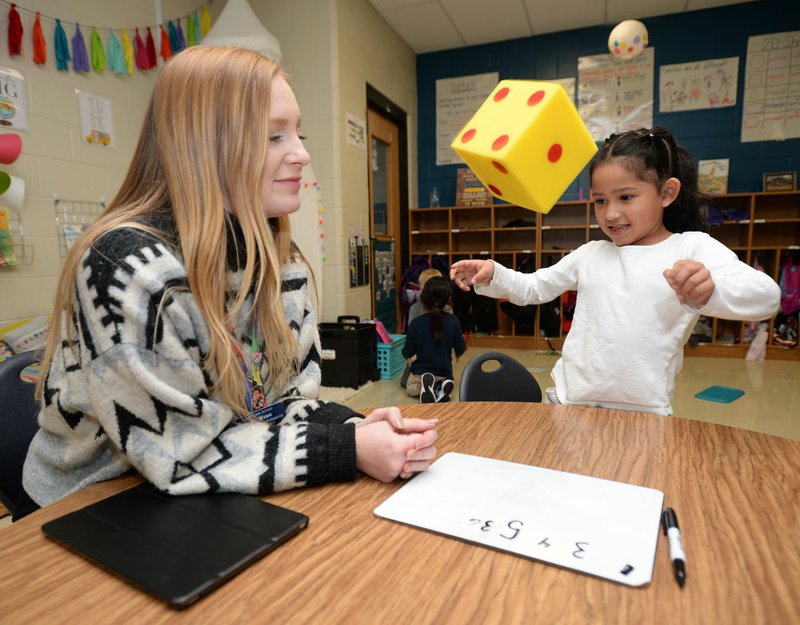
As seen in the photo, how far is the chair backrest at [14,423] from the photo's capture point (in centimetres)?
87

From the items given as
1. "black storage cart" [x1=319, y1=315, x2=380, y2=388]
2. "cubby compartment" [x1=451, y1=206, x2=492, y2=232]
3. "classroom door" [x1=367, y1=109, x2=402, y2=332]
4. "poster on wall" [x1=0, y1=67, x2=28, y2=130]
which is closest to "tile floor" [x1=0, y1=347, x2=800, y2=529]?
"black storage cart" [x1=319, y1=315, x2=380, y2=388]

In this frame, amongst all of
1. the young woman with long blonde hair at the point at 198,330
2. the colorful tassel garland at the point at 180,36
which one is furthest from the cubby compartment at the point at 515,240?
the young woman with long blonde hair at the point at 198,330

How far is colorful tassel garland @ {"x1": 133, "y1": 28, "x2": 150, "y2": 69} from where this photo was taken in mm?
2734

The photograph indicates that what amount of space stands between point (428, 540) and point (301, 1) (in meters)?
3.78

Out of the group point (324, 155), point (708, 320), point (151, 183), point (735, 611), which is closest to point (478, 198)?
point (324, 155)

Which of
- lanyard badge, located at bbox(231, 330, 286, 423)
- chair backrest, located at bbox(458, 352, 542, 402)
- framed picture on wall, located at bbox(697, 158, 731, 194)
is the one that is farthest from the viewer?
framed picture on wall, located at bbox(697, 158, 731, 194)

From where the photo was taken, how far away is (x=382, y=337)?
12.2ft

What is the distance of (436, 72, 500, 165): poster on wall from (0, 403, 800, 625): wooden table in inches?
187

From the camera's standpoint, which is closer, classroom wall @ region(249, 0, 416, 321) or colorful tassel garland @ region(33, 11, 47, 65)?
colorful tassel garland @ region(33, 11, 47, 65)

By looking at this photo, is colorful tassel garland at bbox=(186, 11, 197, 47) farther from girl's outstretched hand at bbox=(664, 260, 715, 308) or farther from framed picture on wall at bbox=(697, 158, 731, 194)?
framed picture on wall at bbox=(697, 158, 731, 194)

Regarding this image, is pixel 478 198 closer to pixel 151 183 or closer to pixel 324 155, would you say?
pixel 324 155

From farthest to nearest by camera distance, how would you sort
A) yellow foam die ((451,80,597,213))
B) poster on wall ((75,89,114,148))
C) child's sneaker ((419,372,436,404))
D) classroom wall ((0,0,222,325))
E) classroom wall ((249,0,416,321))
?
classroom wall ((249,0,416,321)) → child's sneaker ((419,372,436,404)) → poster on wall ((75,89,114,148)) → classroom wall ((0,0,222,325)) → yellow foam die ((451,80,597,213))

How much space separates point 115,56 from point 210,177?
95.0 inches

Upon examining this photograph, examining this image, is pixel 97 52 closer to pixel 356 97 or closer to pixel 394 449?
pixel 356 97
